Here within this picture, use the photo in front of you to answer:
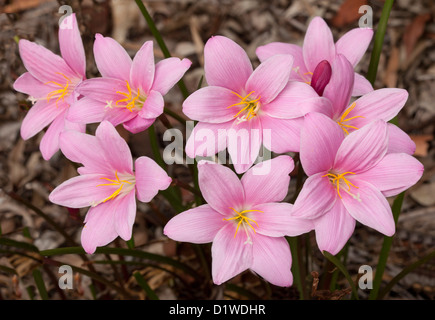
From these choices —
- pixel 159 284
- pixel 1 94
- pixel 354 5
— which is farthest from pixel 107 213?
pixel 354 5

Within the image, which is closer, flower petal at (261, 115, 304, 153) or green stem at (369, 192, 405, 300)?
flower petal at (261, 115, 304, 153)

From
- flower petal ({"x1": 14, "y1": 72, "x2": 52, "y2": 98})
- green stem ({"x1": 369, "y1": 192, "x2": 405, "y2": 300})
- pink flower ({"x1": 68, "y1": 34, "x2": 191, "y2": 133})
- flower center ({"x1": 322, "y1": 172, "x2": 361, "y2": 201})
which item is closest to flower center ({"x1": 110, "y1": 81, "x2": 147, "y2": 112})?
pink flower ({"x1": 68, "y1": 34, "x2": 191, "y2": 133})

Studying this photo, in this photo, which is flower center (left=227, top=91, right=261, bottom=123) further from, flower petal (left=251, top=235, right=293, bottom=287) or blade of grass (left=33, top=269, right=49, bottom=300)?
blade of grass (left=33, top=269, right=49, bottom=300)

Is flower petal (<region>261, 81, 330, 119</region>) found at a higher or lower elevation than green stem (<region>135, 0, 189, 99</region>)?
lower

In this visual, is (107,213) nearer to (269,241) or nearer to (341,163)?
(269,241)

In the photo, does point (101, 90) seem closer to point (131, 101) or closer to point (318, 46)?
point (131, 101)

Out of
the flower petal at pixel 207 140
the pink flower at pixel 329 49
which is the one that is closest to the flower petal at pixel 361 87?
the pink flower at pixel 329 49
